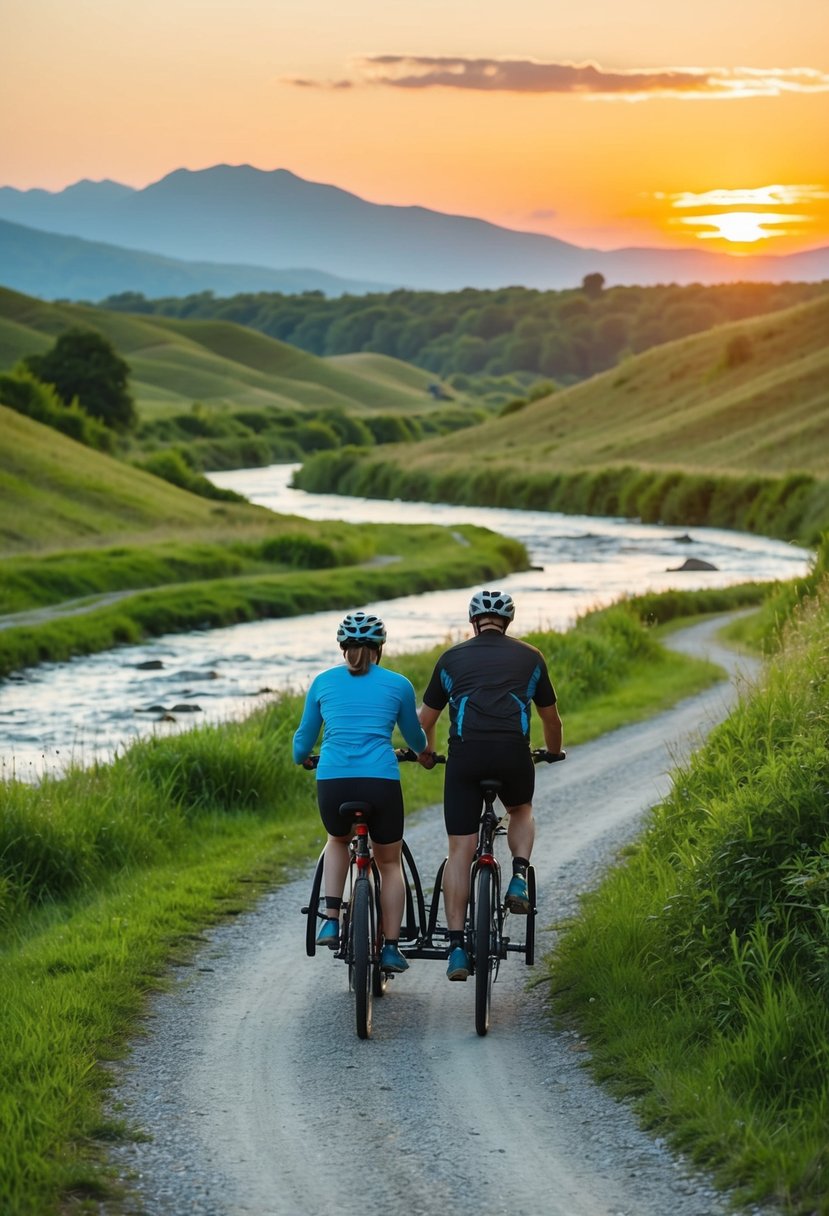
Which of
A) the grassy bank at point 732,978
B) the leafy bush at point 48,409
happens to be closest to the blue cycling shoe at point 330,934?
the grassy bank at point 732,978

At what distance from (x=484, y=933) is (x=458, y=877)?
18.4 inches

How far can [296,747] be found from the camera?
9.05m

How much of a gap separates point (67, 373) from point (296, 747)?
300 feet

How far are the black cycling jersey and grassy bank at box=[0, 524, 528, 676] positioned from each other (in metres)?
25.8

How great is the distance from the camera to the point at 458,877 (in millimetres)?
8750

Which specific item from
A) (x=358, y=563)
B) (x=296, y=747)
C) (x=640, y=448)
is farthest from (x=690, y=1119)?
(x=640, y=448)

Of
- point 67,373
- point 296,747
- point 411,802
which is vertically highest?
point 67,373

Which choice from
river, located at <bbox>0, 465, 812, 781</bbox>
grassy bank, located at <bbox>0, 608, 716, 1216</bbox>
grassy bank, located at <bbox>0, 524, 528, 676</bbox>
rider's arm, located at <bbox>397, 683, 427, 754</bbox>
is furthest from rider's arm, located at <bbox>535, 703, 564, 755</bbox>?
grassy bank, located at <bbox>0, 524, 528, 676</bbox>

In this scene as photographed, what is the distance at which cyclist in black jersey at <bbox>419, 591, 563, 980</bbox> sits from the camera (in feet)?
28.3

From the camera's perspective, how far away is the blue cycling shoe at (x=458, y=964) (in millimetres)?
8602

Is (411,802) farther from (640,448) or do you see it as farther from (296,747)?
(640,448)

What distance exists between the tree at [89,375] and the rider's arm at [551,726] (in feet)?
295

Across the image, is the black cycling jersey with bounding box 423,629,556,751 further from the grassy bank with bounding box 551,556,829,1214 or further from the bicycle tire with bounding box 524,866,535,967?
the grassy bank with bounding box 551,556,829,1214

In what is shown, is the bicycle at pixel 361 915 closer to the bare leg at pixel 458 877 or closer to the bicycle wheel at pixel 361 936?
the bicycle wheel at pixel 361 936
